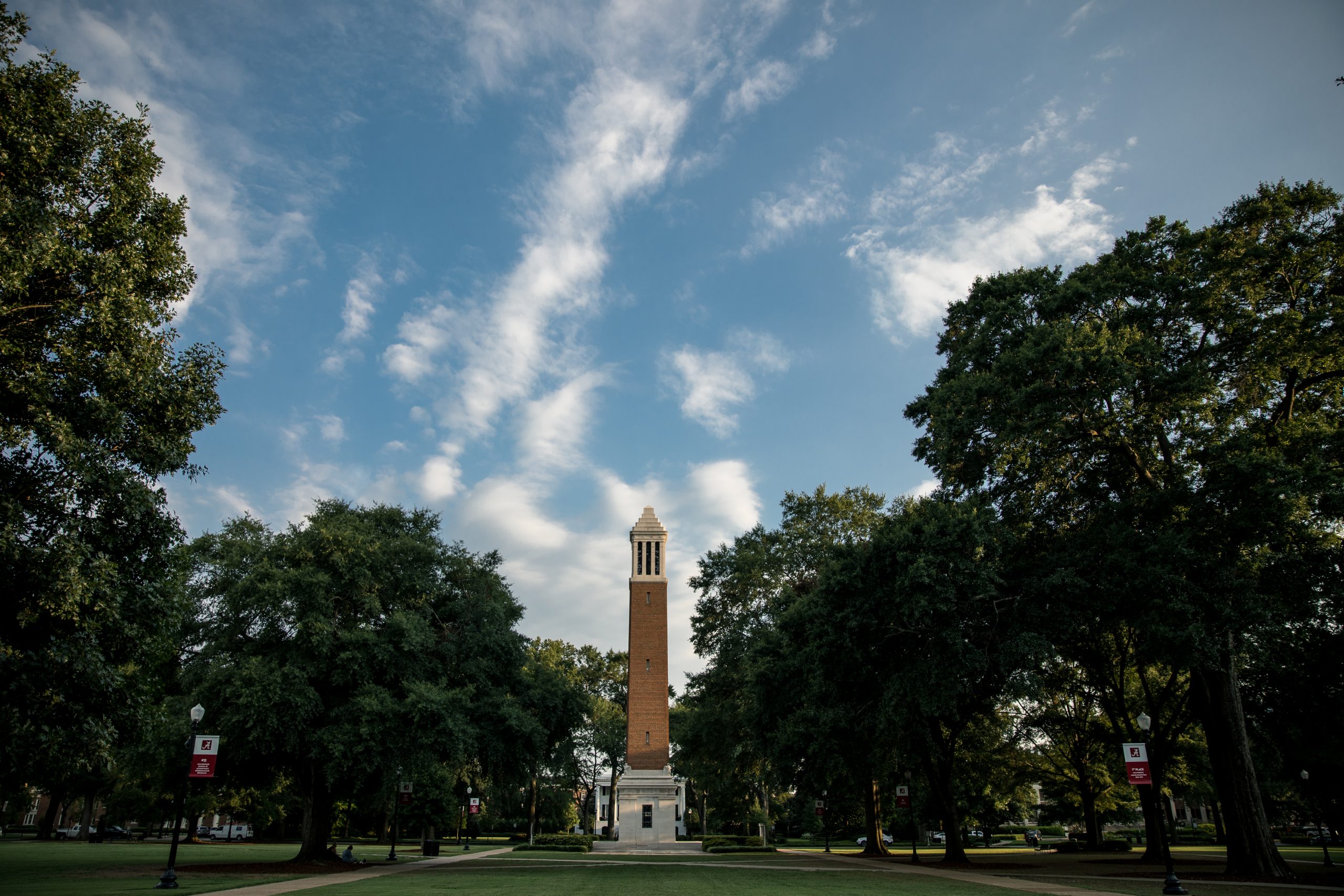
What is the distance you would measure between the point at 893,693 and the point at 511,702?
16.4m

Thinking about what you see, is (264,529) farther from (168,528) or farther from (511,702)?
(168,528)

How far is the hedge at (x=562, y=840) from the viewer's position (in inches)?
1609

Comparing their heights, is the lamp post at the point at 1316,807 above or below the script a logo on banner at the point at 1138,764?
below

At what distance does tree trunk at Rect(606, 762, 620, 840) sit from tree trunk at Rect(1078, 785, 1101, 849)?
1317 inches

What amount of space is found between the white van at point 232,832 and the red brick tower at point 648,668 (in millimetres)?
38014

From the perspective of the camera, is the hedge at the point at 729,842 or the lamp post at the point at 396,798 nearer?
the lamp post at the point at 396,798

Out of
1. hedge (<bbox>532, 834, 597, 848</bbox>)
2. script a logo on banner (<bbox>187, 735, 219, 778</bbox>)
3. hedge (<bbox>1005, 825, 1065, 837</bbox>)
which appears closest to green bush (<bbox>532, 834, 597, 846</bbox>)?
hedge (<bbox>532, 834, 597, 848</bbox>)

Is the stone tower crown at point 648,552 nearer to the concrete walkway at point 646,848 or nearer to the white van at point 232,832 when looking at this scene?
the concrete walkway at point 646,848

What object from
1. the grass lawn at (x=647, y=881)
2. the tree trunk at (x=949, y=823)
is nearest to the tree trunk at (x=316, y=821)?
the grass lawn at (x=647, y=881)

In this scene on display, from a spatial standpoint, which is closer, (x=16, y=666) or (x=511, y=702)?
(x=16, y=666)

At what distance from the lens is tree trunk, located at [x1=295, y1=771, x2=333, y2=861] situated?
92.0ft

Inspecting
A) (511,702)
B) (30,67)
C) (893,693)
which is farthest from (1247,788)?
(30,67)

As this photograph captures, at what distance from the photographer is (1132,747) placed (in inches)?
675

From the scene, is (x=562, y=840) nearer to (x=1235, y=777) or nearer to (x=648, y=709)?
(x=648, y=709)
